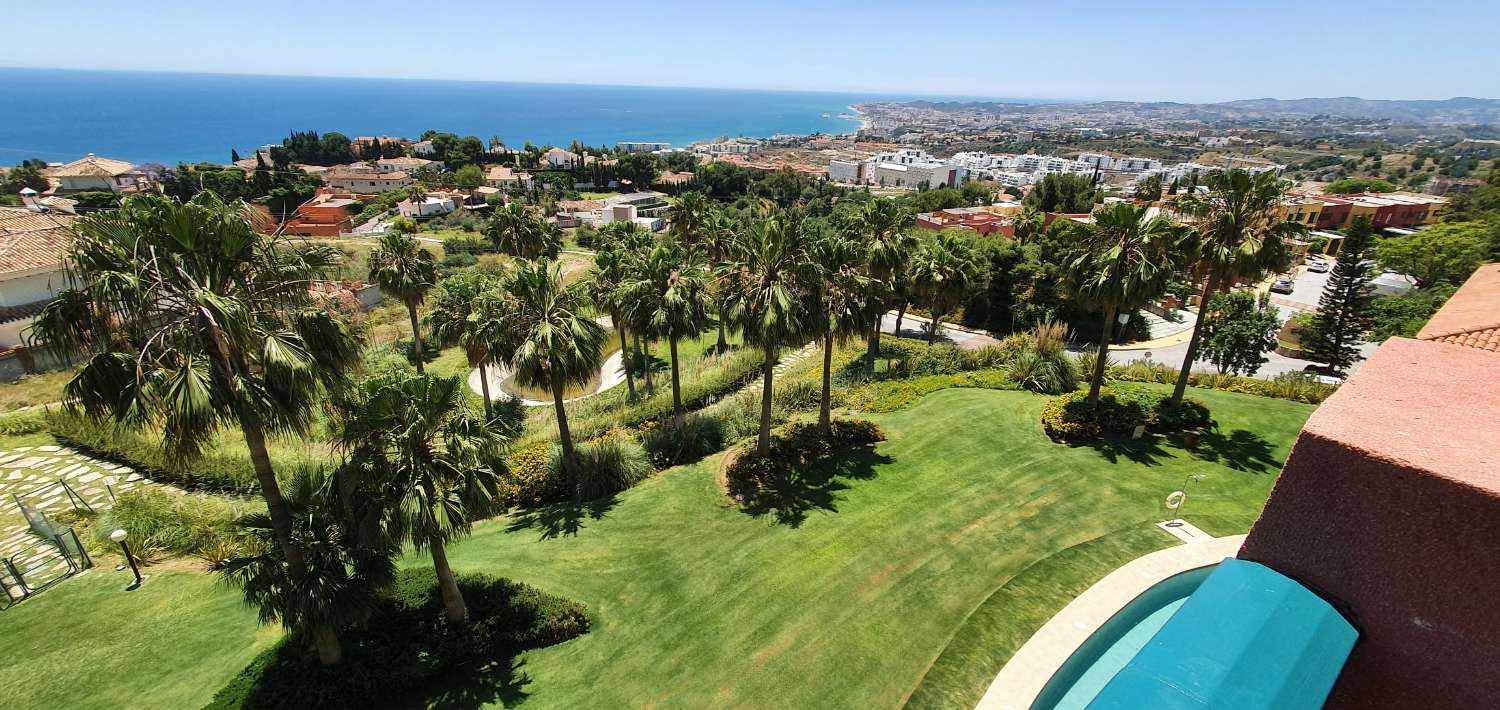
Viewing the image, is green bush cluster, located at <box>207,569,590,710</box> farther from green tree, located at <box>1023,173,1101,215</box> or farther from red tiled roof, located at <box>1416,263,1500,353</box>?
green tree, located at <box>1023,173,1101,215</box>

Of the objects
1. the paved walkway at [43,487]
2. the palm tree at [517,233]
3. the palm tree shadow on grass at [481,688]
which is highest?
the palm tree at [517,233]

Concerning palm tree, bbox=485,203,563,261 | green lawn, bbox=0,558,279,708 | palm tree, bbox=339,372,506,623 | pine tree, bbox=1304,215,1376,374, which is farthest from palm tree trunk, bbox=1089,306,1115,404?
palm tree, bbox=485,203,563,261

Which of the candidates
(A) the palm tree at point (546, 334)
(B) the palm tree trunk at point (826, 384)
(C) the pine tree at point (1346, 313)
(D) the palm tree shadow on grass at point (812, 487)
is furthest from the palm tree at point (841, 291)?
(C) the pine tree at point (1346, 313)

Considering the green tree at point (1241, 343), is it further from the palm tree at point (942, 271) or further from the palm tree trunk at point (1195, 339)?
the palm tree trunk at point (1195, 339)

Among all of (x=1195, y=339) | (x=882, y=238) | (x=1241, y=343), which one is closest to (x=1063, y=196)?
(x=1241, y=343)

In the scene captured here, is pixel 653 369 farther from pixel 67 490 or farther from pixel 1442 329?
pixel 1442 329

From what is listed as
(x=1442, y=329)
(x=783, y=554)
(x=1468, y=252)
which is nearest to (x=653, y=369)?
(x=783, y=554)
